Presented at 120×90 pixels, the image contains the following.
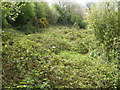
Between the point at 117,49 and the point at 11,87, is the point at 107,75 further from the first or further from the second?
the point at 11,87

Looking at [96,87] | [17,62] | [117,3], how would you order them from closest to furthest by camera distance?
[96,87] < [17,62] < [117,3]

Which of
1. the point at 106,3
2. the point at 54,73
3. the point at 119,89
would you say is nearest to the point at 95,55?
the point at 106,3

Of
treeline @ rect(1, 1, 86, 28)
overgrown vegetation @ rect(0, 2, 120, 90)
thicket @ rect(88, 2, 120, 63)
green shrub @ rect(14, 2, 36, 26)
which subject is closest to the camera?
overgrown vegetation @ rect(0, 2, 120, 90)

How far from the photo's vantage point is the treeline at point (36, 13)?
19.7 feet

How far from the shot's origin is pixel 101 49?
649 cm

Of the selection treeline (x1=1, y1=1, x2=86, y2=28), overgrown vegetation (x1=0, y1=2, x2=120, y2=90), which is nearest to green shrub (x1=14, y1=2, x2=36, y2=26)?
treeline (x1=1, y1=1, x2=86, y2=28)

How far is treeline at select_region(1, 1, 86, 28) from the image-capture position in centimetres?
600

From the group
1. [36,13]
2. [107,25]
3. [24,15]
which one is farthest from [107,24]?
[36,13]

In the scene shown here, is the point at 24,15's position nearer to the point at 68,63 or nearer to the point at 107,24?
the point at 107,24

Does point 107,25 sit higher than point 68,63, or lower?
higher

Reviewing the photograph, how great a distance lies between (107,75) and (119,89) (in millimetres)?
640

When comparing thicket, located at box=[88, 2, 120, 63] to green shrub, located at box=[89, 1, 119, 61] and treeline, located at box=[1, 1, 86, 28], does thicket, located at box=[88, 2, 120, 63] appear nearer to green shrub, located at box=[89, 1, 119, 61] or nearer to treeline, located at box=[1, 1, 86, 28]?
green shrub, located at box=[89, 1, 119, 61]

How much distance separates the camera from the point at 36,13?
48.9 feet

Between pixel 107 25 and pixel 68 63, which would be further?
pixel 107 25
